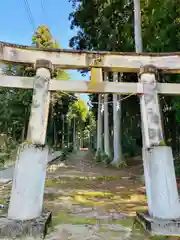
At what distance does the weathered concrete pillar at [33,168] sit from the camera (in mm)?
3145

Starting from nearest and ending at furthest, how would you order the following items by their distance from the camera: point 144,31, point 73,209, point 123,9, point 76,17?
point 73,209, point 144,31, point 123,9, point 76,17

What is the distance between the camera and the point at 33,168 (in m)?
3.29

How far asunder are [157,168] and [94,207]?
212 centimetres

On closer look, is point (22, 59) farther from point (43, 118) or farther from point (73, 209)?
point (73, 209)

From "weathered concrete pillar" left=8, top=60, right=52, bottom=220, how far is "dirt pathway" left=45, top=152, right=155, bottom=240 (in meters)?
0.54

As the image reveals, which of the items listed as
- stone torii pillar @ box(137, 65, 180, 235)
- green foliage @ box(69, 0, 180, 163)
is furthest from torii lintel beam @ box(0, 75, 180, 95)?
green foliage @ box(69, 0, 180, 163)

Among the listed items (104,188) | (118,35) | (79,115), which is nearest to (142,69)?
(104,188)

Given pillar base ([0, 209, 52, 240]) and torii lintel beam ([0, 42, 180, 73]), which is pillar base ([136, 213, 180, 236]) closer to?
pillar base ([0, 209, 52, 240])

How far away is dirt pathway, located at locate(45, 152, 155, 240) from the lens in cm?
326

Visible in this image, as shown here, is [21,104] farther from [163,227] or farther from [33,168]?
[163,227]

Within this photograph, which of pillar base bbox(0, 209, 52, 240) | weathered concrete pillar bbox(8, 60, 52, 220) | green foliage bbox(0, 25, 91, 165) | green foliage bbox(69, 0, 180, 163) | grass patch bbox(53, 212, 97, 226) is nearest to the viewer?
pillar base bbox(0, 209, 52, 240)

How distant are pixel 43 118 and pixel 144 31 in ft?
27.7

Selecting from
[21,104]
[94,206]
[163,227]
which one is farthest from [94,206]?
[21,104]

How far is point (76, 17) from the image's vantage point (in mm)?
12086
